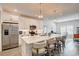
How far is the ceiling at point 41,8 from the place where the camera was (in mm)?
2902

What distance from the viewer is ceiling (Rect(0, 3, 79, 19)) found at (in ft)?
9.52

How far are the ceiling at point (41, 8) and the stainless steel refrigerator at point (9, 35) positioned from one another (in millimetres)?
409

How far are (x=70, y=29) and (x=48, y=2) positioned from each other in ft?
2.78

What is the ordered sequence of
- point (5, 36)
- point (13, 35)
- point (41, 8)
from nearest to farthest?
point (41, 8), point (13, 35), point (5, 36)

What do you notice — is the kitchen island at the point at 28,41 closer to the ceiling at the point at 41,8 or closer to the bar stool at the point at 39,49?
the bar stool at the point at 39,49

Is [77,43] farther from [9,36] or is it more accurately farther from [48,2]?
[9,36]

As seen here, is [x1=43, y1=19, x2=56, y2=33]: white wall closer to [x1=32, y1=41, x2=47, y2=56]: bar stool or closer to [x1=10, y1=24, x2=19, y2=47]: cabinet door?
[x1=32, y1=41, x2=47, y2=56]: bar stool

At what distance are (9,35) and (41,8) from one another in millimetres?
1111

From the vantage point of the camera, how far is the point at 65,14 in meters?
3.05

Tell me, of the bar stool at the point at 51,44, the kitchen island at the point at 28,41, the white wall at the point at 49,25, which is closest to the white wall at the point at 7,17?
the kitchen island at the point at 28,41

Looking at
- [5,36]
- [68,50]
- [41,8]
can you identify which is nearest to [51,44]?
[68,50]

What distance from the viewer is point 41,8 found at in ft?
9.64

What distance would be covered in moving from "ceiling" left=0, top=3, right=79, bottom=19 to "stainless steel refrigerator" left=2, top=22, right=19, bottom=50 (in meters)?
0.41

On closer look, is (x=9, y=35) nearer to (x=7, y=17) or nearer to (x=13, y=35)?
(x=13, y=35)
